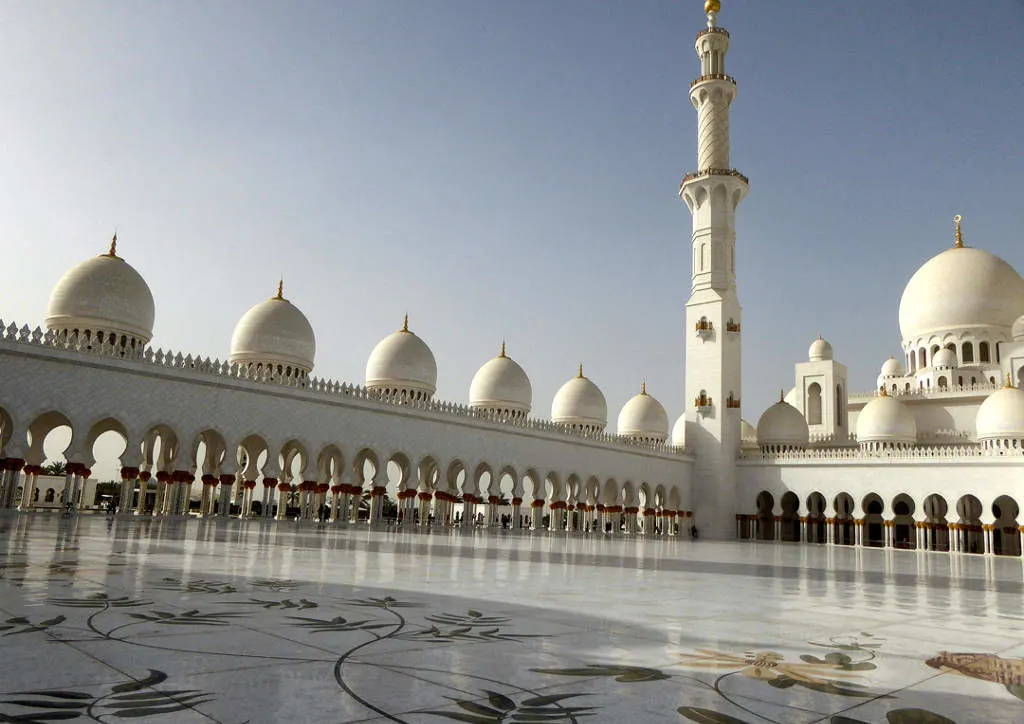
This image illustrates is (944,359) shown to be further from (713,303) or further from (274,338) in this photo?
(274,338)

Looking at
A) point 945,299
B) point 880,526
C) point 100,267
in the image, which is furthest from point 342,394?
point 945,299

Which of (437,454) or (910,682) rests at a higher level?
(437,454)

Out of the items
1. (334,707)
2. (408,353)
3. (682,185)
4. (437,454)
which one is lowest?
(334,707)

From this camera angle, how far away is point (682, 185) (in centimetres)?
3186

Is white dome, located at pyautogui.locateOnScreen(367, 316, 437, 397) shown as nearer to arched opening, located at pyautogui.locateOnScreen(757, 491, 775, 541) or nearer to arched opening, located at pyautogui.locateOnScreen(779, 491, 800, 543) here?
arched opening, located at pyautogui.locateOnScreen(757, 491, 775, 541)

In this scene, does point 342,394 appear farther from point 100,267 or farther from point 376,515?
point 100,267

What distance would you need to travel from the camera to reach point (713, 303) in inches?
1207

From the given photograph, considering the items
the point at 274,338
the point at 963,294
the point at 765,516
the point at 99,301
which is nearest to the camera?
the point at 99,301

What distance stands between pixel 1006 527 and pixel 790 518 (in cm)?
729

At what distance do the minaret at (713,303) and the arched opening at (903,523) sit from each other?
5631 millimetres

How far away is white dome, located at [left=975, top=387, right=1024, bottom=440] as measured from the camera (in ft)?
84.7

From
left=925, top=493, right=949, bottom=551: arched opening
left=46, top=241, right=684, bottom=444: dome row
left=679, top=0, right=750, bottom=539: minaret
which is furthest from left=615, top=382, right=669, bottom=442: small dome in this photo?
left=925, top=493, right=949, bottom=551: arched opening

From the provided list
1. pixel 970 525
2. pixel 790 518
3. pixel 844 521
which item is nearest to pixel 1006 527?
pixel 970 525

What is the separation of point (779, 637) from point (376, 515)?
18.7 m
